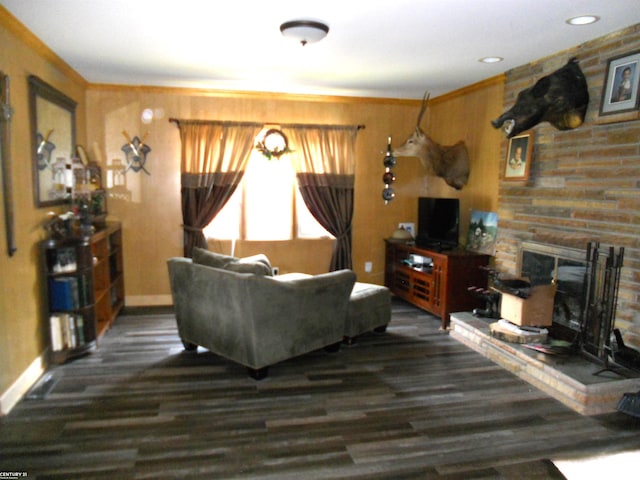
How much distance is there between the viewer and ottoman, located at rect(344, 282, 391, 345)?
4027 mm

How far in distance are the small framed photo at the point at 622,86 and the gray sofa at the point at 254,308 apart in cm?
221

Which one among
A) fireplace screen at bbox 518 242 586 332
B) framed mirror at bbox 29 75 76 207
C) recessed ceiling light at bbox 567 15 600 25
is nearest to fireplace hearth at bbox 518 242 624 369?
fireplace screen at bbox 518 242 586 332

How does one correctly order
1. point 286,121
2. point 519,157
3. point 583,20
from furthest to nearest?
point 286,121, point 519,157, point 583,20

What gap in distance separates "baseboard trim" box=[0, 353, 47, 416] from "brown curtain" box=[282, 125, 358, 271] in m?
3.14

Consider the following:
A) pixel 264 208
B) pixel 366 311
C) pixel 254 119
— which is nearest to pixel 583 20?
pixel 366 311

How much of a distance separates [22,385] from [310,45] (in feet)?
10.4

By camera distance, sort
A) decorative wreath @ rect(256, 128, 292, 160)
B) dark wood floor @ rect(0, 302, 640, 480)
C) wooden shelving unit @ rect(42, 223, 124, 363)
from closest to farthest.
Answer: dark wood floor @ rect(0, 302, 640, 480) < wooden shelving unit @ rect(42, 223, 124, 363) < decorative wreath @ rect(256, 128, 292, 160)

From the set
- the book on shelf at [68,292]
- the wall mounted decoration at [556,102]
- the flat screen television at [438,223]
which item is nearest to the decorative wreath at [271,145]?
the flat screen television at [438,223]

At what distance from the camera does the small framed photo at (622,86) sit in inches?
119

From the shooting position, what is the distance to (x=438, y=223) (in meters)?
4.98

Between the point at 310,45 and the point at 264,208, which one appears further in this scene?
the point at 264,208

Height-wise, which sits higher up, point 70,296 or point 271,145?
point 271,145

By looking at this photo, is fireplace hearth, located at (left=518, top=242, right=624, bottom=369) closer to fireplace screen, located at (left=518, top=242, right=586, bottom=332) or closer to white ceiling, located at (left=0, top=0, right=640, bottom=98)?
fireplace screen, located at (left=518, top=242, right=586, bottom=332)

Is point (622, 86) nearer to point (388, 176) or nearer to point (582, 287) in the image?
point (582, 287)
